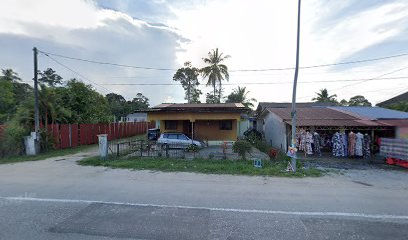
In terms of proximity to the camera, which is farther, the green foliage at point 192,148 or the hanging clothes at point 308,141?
the green foliage at point 192,148

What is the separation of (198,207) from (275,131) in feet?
47.9

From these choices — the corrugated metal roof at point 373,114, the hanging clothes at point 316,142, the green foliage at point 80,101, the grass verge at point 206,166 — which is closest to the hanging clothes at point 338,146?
the hanging clothes at point 316,142

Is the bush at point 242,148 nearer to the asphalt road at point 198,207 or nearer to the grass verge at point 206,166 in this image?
the grass verge at point 206,166

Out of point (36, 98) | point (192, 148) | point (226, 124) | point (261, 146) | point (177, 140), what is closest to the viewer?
point (36, 98)

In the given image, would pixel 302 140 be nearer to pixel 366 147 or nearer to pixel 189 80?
pixel 366 147

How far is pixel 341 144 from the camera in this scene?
1445 cm

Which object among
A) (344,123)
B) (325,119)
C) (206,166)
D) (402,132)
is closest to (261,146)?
(325,119)

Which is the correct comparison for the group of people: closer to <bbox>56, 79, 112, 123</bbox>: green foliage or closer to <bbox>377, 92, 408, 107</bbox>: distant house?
<bbox>56, 79, 112, 123</bbox>: green foliage

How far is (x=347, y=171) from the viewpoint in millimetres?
10953

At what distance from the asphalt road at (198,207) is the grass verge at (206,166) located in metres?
0.85

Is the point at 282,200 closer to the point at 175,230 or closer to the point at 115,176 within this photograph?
the point at 175,230

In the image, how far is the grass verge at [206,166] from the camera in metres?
10.0

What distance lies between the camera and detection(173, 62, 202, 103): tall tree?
47.0m

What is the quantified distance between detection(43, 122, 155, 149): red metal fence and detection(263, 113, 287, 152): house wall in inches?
622
